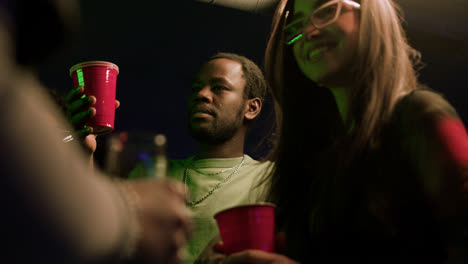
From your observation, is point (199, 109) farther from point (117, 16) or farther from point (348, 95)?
point (117, 16)

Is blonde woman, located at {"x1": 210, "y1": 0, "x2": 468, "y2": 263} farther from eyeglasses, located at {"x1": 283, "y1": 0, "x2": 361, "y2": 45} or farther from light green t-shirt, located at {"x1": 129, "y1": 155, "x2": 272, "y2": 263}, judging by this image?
light green t-shirt, located at {"x1": 129, "y1": 155, "x2": 272, "y2": 263}

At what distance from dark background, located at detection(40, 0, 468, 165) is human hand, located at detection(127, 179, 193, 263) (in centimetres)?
326

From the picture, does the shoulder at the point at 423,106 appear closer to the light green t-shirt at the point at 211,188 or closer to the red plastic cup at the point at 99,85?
the light green t-shirt at the point at 211,188

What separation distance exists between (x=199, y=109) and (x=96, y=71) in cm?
94

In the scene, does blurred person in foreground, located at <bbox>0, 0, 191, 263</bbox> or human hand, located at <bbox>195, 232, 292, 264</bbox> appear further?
human hand, located at <bbox>195, 232, 292, 264</bbox>

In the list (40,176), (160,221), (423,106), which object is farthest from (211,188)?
(40,176)

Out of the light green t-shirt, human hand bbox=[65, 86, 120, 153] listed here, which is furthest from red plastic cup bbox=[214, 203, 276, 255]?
human hand bbox=[65, 86, 120, 153]

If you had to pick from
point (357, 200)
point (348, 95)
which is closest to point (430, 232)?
point (357, 200)

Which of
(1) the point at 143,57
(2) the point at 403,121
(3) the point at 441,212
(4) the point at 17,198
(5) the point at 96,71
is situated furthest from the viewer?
(1) the point at 143,57

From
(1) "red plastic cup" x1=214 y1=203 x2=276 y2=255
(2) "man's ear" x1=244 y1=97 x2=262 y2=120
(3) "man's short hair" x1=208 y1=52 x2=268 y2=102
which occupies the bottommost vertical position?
(2) "man's ear" x1=244 y1=97 x2=262 y2=120

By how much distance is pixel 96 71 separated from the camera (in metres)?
2.04

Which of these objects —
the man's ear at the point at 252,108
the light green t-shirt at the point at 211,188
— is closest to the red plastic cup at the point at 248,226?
the light green t-shirt at the point at 211,188

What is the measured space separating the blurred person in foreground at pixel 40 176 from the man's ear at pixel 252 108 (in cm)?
267

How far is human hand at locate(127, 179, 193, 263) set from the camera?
1.98ft
